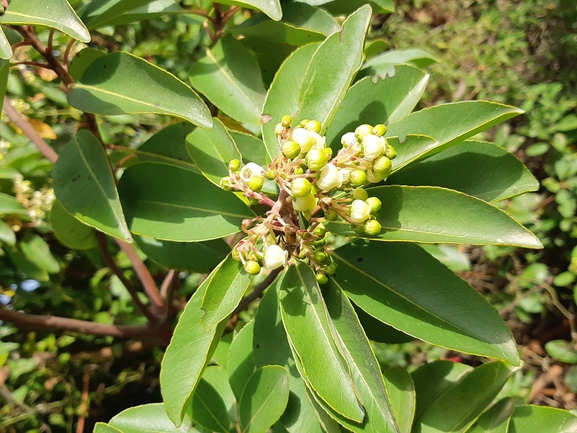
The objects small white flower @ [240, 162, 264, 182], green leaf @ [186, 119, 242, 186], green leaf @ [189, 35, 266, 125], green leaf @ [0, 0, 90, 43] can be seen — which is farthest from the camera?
green leaf @ [189, 35, 266, 125]

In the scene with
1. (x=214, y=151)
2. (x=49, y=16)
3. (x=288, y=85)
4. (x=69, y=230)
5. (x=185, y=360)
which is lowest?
(x=69, y=230)

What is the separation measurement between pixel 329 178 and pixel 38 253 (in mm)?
1350

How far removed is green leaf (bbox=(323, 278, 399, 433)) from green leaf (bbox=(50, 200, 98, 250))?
80 centimetres

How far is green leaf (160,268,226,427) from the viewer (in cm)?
74

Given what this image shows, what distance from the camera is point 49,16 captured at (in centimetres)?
73

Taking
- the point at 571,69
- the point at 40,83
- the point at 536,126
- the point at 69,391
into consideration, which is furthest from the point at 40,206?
the point at 571,69

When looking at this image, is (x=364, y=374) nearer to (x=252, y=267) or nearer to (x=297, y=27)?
(x=252, y=267)

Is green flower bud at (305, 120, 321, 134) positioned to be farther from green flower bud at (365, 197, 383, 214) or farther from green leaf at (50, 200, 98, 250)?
green leaf at (50, 200, 98, 250)

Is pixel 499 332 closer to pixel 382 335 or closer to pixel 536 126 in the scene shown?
pixel 382 335

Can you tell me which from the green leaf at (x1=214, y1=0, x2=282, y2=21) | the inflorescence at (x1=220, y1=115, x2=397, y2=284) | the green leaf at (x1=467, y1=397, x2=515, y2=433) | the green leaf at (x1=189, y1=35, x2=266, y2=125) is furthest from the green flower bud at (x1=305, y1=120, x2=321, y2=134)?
the green leaf at (x1=467, y1=397, x2=515, y2=433)

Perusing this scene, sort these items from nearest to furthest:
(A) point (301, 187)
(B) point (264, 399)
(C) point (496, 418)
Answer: (A) point (301, 187)
(B) point (264, 399)
(C) point (496, 418)

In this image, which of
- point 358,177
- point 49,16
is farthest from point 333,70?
point 49,16

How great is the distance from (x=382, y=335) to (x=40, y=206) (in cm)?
130

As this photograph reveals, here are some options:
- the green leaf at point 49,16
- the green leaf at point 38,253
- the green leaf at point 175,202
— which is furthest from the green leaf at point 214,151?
the green leaf at point 38,253
